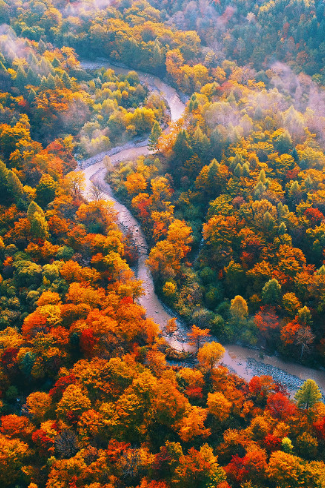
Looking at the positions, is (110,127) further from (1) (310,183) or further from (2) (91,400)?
(2) (91,400)

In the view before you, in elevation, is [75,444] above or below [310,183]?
below

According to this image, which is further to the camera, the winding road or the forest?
the winding road

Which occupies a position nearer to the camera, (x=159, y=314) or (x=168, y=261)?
(x=159, y=314)

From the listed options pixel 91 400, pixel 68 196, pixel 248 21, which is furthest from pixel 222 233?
pixel 248 21

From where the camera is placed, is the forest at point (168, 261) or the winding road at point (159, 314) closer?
the forest at point (168, 261)
